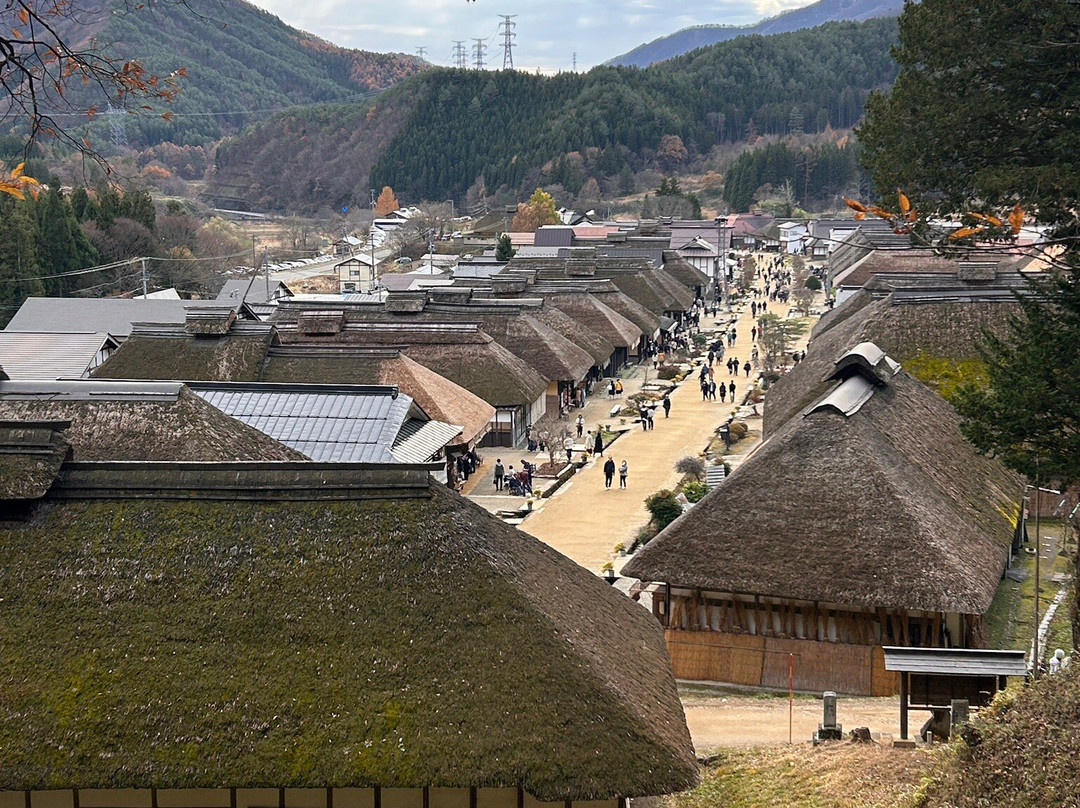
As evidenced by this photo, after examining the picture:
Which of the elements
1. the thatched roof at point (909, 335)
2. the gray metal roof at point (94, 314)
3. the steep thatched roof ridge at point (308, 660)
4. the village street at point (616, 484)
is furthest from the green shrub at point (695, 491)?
the gray metal roof at point (94, 314)

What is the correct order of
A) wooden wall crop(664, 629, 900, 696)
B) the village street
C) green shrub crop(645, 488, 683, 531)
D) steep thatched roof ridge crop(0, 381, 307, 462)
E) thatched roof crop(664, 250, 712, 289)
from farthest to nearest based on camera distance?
thatched roof crop(664, 250, 712, 289)
the village street
green shrub crop(645, 488, 683, 531)
steep thatched roof ridge crop(0, 381, 307, 462)
wooden wall crop(664, 629, 900, 696)

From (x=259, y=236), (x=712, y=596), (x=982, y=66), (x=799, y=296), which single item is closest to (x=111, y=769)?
(x=712, y=596)

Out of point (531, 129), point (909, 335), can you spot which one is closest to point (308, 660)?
point (909, 335)

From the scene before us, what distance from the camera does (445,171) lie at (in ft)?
591

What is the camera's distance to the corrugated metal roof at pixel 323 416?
23.2m

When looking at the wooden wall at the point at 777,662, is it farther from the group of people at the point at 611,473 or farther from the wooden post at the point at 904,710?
the group of people at the point at 611,473

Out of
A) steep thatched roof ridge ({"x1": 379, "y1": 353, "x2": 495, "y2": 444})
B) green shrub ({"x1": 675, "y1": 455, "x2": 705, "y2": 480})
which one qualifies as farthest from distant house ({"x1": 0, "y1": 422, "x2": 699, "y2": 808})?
green shrub ({"x1": 675, "y1": 455, "x2": 705, "y2": 480})

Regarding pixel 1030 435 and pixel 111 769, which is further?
pixel 1030 435

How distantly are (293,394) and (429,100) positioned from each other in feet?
574

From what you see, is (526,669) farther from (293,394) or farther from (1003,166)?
(293,394)

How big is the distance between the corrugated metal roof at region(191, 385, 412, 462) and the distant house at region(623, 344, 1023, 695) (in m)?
6.80

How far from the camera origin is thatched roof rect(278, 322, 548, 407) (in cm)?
3647

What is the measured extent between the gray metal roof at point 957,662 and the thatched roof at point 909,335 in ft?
43.1

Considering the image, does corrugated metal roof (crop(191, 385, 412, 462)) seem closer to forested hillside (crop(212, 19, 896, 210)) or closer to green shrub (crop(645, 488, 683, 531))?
green shrub (crop(645, 488, 683, 531))
